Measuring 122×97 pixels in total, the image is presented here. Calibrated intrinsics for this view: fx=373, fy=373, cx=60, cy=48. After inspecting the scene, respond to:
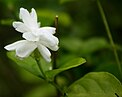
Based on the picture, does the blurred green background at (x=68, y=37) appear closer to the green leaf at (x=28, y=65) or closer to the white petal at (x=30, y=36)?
the green leaf at (x=28, y=65)

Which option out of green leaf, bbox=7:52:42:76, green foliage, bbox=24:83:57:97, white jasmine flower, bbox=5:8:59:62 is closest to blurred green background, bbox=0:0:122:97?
green foliage, bbox=24:83:57:97

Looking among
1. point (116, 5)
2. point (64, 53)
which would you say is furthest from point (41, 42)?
point (116, 5)

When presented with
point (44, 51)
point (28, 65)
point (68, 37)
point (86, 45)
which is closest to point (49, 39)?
point (44, 51)

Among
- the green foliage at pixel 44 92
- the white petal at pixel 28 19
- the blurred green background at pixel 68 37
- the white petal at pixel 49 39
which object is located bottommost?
the green foliage at pixel 44 92

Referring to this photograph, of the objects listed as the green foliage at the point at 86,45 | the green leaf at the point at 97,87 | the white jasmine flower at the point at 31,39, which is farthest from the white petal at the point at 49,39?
the green foliage at the point at 86,45

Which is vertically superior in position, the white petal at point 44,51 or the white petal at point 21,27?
the white petal at point 21,27

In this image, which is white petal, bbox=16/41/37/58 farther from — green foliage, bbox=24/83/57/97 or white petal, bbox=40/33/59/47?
green foliage, bbox=24/83/57/97

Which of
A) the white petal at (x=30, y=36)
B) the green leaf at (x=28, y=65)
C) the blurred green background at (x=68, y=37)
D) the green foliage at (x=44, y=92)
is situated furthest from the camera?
the green foliage at (x=44, y=92)
